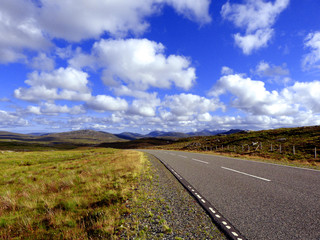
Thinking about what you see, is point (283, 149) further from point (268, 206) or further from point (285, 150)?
point (268, 206)

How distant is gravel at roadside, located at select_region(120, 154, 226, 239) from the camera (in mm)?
3684

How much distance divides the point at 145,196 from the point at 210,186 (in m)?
2.86

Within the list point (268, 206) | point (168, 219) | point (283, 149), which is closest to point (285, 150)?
point (283, 149)

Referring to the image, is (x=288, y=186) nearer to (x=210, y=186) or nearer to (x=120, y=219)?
(x=210, y=186)

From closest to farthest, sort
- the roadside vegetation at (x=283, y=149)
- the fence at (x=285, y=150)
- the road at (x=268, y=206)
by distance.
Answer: the road at (x=268, y=206) < the roadside vegetation at (x=283, y=149) < the fence at (x=285, y=150)

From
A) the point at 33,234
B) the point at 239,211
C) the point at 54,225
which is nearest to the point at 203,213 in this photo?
the point at 239,211

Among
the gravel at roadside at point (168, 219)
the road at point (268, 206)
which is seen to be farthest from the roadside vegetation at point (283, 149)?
the gravel at roadside at point (168, 219)

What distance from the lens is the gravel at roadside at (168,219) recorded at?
3.68 m

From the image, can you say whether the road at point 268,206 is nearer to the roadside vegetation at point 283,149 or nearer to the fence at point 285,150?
the roadside vegetation at point 283,149

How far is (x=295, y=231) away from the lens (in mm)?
3488

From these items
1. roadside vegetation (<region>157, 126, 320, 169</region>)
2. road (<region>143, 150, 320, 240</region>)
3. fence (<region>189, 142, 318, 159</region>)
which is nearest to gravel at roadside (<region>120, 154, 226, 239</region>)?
road (<region>143, 150, 320, 240</region>)

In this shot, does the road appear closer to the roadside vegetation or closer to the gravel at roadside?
the gravel at roadside

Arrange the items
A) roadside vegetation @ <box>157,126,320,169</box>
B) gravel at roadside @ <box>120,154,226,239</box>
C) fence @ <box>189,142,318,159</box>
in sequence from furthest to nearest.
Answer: fence @ <box>189,142,318,159</box>, roadside vegetation @ <box>157,126,320,169</box>, gravel at roadside @ <box>120,154,226,239</box>

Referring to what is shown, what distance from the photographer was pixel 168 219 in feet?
14.3
